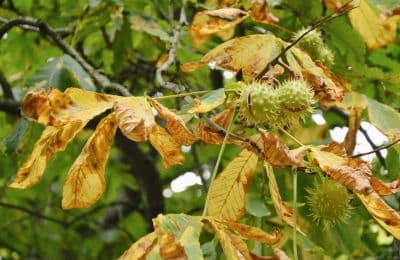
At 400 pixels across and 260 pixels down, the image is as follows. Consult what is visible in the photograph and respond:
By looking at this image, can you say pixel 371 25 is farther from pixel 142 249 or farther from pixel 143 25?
pixel 142 249

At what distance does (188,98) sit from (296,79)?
0.83 feet

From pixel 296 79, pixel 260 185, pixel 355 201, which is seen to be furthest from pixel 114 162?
pixel 296 79

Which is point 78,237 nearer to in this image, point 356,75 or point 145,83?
point 145,83

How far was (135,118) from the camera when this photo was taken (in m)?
1.29

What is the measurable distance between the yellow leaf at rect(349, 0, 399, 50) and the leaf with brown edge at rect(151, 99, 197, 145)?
65 centimetres

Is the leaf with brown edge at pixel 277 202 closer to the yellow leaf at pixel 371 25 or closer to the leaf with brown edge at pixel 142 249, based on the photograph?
→ the leaf with brown edge at pixel 142 249

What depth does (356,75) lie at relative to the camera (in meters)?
2.15

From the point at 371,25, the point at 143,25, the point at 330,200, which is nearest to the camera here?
the point at 330,200

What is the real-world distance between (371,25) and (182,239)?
924 mm

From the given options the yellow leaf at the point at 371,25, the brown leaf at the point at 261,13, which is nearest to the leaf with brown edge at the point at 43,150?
the brown leaf at the point at 261,13

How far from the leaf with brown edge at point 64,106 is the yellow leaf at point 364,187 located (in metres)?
0.43

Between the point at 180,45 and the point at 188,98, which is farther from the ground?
the point at 188,98

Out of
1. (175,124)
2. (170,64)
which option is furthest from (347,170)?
(170,64)

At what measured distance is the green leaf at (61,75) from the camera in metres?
1.93
